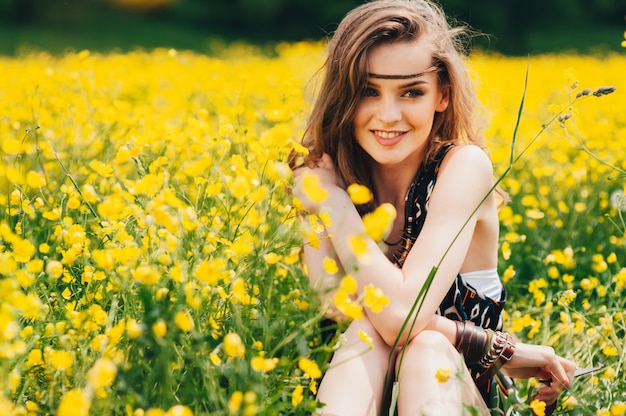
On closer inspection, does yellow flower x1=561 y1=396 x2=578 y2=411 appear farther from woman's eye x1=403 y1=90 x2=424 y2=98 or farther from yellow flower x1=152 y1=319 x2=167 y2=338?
yellow flower x1=152 y1=319 x2=167 y2=338

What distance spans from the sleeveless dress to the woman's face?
9 cm

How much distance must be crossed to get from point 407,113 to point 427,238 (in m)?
0.37

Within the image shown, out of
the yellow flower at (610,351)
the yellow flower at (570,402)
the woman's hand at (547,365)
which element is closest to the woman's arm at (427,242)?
the woman's hand at (547,365)

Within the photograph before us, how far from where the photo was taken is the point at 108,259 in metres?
1.34

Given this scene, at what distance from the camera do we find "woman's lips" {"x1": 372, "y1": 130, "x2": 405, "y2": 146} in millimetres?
2076

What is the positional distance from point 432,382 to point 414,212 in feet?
1.95

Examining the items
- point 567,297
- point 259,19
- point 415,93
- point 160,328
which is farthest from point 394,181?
point 259,19

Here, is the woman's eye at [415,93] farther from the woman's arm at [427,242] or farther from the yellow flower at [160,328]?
the yellow flower at [160,328]

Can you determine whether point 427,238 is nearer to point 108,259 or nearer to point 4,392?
point 108,259

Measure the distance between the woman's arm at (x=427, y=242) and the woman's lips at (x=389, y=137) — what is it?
0.14 meters

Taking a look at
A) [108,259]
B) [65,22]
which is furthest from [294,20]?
[108,259]

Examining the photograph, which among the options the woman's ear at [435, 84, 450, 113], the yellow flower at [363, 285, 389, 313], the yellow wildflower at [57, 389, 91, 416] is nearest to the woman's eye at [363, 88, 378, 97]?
the woman's ear at [435, 84, 450, 113]

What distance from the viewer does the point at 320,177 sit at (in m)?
2.14

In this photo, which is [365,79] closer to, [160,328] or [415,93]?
[415,93]
